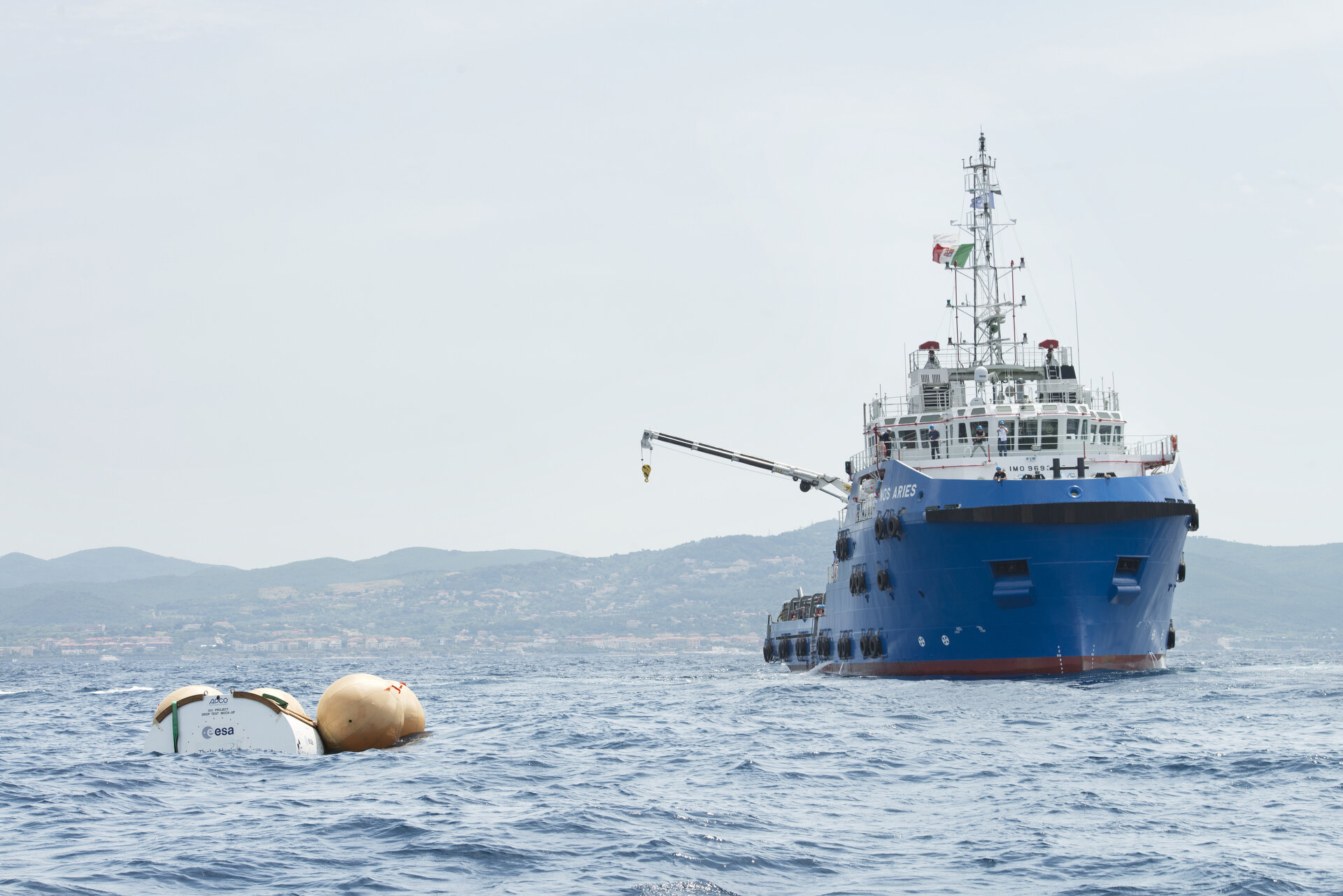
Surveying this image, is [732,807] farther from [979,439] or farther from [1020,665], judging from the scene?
[979,439]

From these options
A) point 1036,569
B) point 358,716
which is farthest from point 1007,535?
point 358,716

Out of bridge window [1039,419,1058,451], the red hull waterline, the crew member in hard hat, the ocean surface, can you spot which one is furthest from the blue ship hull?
the ocean surface

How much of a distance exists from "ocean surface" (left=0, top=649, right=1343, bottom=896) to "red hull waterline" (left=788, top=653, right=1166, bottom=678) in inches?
357

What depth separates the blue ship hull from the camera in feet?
147

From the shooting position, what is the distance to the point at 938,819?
18875 mm

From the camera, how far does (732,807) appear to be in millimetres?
19906

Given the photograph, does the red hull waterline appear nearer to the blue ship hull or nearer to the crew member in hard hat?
the blue ship hull

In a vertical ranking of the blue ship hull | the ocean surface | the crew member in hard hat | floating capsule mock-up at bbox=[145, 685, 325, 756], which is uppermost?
the crew member in hard hat

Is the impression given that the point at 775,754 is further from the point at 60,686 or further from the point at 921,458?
the point at 60,686

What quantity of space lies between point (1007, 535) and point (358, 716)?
25.5 m

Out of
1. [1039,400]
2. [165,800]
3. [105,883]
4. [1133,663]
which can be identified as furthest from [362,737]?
[1039,400]

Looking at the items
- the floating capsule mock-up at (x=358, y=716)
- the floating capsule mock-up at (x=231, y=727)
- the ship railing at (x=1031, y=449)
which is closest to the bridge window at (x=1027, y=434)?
the ship railing at (x=1031, y=449)

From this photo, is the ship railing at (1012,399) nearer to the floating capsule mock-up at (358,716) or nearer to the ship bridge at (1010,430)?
the ship bridge at (1010,430)

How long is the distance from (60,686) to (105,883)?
7125cm
